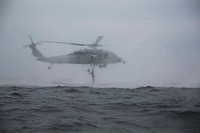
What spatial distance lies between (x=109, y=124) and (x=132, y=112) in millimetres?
2348

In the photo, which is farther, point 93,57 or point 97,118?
point 93,57

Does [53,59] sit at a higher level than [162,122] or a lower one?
higher

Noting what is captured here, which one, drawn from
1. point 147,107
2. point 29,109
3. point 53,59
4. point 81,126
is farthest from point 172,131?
point 53,59

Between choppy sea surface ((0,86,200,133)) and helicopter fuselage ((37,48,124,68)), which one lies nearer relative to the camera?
choppy sea surface ((0,86,200,133))

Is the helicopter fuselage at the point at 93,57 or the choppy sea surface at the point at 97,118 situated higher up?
the helicopter fuselage at the point at 93,57

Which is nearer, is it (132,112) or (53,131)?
(53,131)

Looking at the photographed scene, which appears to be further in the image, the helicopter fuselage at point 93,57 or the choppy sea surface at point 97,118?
the helicopter fuselage at point 93,57

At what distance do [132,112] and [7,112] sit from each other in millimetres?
4543

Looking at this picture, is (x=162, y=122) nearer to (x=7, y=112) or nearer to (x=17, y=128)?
(x=17, y=128)

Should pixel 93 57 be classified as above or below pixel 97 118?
above

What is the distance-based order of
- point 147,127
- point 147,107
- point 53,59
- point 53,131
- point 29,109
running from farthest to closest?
1. point 53,59
2. point 147,107
3. point 29,109
4. point 147,127
5. point 53,131

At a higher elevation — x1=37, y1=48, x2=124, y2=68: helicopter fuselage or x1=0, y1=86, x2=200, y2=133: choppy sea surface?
x1=37, y1=48, x2=124, y2=68: helicopter fuselage

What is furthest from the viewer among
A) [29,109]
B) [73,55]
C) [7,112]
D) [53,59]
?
[53,59]

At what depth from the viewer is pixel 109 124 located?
9055mm
